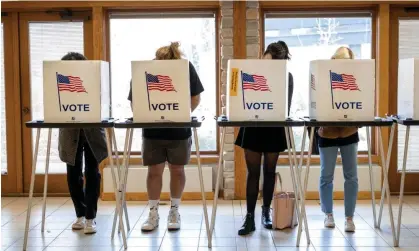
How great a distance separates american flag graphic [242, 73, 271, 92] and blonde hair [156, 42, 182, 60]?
652 millimetres

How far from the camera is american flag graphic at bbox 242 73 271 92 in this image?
3.55 m

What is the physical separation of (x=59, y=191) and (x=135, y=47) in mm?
1604

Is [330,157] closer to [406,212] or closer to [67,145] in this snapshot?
[406,212]

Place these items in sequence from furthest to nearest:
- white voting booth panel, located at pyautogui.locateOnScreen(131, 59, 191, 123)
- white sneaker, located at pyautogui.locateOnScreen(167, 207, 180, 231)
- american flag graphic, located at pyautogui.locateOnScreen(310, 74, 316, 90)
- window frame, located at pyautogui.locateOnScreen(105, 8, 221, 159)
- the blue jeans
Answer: window frame, located at pyautogui.locateOnScreen(105, 8, 221, 159) → white sneaker, located at pyautogui.locateOnScreen(167, 207, 180, 231) → the blue jeans → american flag graphic, located at pyautogui.locateOnScreen(310, 74, 316, 90) → white voting booth panel, located at pyautogui.locateOnScreen(131, 59, 191, 123)

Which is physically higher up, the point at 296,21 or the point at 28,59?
the point at 296,21

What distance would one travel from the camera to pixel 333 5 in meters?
5.26

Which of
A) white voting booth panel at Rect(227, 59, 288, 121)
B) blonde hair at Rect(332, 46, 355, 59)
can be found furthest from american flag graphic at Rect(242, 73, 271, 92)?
blonde hair at Rect(332, 46, 355, 59)

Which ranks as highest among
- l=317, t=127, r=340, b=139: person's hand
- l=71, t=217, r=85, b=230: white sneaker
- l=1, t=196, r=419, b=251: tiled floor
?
l=317, t=127, r=340, b=139: person's hand

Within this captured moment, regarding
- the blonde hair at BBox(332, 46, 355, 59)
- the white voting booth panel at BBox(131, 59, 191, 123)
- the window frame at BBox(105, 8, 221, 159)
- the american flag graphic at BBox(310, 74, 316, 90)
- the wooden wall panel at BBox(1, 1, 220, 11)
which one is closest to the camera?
the white voting booth panel at BBox(131, 59, 191, 123)

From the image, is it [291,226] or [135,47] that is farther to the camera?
[135,47]

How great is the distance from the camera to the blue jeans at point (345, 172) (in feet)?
13.2

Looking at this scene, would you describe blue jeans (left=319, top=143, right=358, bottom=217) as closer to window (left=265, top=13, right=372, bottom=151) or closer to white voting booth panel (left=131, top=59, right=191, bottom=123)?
white voting booth panel (left=131, top=59, right=191, bottom=123)

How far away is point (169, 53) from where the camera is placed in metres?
3.97

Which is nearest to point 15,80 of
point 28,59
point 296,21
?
point 28,59
